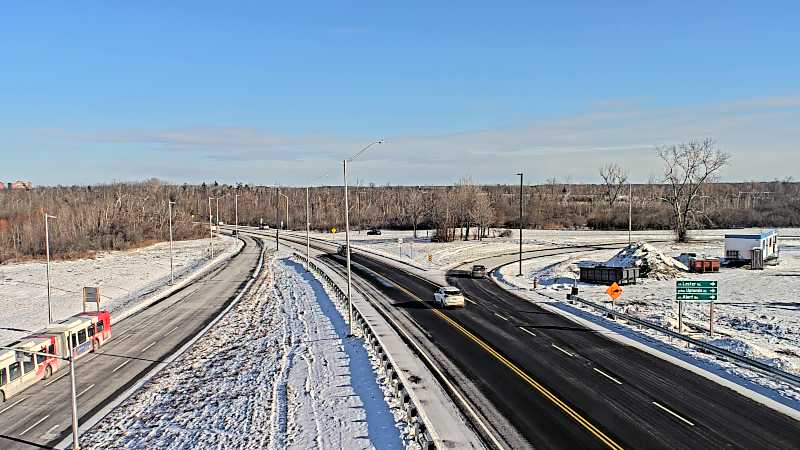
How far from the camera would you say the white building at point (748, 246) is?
60656mm

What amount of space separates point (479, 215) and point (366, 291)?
58012mm

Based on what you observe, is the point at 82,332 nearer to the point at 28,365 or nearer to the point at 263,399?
the point at 28,365

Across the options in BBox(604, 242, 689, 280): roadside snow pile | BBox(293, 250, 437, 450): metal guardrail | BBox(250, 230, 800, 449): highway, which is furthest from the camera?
BBox(604, 242, 689, 280): roadside snow pile

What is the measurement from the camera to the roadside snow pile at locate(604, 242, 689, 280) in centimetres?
5444

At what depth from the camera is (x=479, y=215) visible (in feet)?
333

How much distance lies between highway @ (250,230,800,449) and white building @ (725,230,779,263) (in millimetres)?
38272

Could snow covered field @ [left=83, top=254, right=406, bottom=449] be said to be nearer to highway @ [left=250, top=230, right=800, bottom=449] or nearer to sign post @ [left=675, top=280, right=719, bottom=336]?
highway @ [left=250, top=230, right=800, bottom=449]

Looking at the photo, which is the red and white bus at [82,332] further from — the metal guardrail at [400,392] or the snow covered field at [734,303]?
the snow covered field at [734,303]

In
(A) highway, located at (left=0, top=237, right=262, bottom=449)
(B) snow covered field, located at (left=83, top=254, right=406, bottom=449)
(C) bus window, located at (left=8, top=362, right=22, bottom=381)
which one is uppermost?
(C) bus window, located at (left=8, top=362, right=22, bottom=381)

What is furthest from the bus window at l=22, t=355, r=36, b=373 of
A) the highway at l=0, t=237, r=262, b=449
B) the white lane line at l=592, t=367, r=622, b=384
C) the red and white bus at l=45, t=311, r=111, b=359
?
the white lane line at l=592, t=367, r=622, b=384

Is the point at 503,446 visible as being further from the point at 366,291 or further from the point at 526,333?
the point at 366,291

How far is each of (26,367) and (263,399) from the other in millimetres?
10951

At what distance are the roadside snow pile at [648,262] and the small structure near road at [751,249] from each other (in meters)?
9.39

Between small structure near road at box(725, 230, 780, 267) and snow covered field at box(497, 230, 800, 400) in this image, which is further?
small structure near road at box(725, 230, 780, 267)
